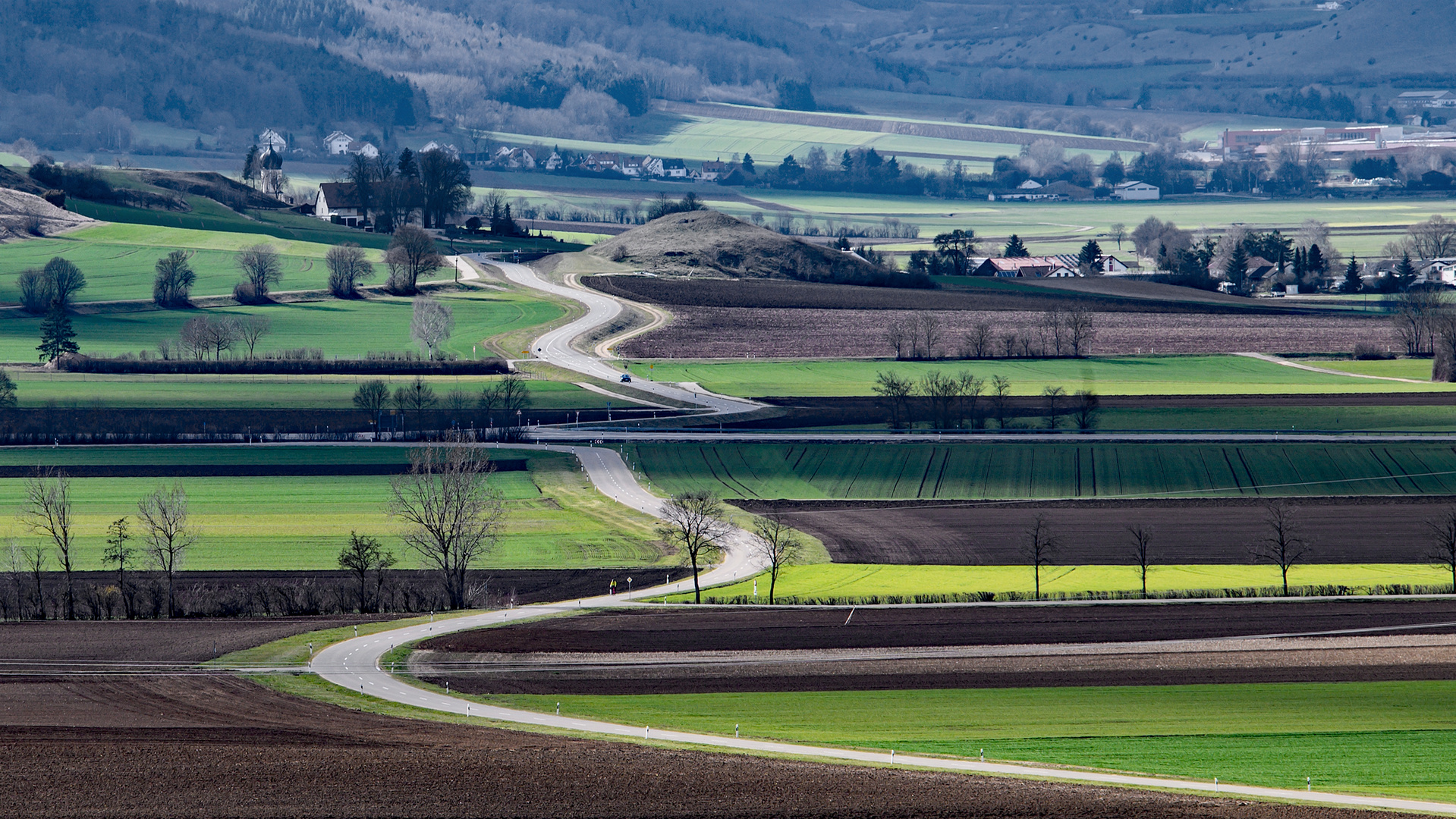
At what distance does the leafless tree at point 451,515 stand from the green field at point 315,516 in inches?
32.5

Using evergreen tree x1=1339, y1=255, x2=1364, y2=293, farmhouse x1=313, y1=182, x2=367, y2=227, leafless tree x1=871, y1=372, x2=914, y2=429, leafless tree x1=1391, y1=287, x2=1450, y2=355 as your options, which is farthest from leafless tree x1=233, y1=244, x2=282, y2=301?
evergreen tree x1=1339, y1=255, x2=1364, y2=293

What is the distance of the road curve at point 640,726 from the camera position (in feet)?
114

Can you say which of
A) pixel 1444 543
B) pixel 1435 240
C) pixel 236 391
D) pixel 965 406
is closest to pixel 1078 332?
pixel 965 406

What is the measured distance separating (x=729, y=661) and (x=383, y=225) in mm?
140293

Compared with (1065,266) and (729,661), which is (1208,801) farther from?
(1065,266)

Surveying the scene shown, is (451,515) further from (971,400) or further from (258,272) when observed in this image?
(258,272)

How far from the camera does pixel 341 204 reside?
614 ft

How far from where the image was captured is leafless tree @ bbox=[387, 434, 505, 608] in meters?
62.0

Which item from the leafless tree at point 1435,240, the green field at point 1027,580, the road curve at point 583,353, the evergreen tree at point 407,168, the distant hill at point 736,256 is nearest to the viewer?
the green field at point 1027,580

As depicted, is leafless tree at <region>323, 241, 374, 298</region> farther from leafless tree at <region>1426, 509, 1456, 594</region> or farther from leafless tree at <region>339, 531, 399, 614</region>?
leafless tree at <region>1426, 509, 1456, 594</region>

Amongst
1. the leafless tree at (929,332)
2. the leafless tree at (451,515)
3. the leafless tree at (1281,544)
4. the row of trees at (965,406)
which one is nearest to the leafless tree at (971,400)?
the row of trees at (965,406)

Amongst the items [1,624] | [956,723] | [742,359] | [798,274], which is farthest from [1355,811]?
[798,274]

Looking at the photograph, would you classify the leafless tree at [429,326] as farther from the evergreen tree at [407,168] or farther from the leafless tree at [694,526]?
the evergreen tree at [407,168]

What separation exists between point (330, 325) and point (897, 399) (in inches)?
2185
